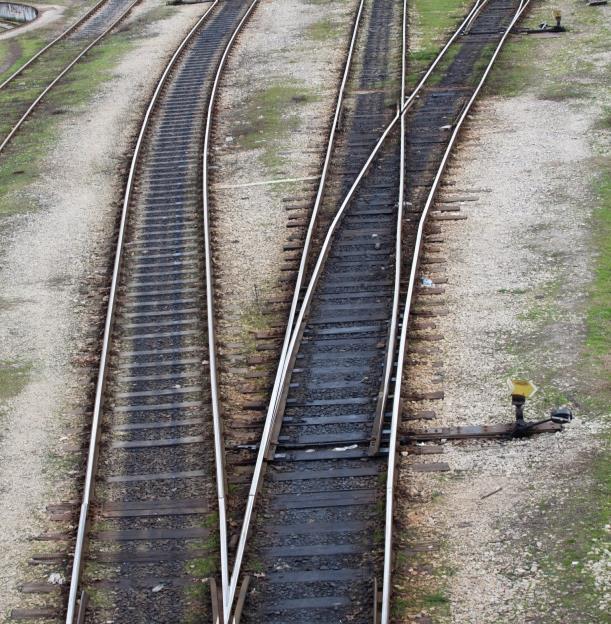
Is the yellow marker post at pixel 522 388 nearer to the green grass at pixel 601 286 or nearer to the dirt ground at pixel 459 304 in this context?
the dirt ground at pixel 459 304

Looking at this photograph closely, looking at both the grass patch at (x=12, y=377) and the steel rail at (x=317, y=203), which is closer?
the grass patch at (x=12, y=377)

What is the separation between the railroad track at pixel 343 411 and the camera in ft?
34.7

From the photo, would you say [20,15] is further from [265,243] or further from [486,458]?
[486,458]

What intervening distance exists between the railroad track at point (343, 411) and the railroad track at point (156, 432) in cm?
61

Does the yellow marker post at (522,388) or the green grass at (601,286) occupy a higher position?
the yellow marker post at (522,388)

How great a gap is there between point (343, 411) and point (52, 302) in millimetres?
6028

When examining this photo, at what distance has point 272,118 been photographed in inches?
1024

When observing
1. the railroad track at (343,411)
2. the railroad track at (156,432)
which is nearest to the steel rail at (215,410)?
the railroad track at (156,432)

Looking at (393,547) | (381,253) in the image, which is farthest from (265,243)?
(393,547)

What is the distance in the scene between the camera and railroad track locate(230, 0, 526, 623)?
34.7ft

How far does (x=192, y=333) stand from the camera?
15758mm

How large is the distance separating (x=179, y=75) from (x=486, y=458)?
2017 centimetres

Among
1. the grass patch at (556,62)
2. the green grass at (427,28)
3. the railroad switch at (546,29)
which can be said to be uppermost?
the green grass at (427,28)

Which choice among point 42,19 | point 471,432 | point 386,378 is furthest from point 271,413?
point 42,19
